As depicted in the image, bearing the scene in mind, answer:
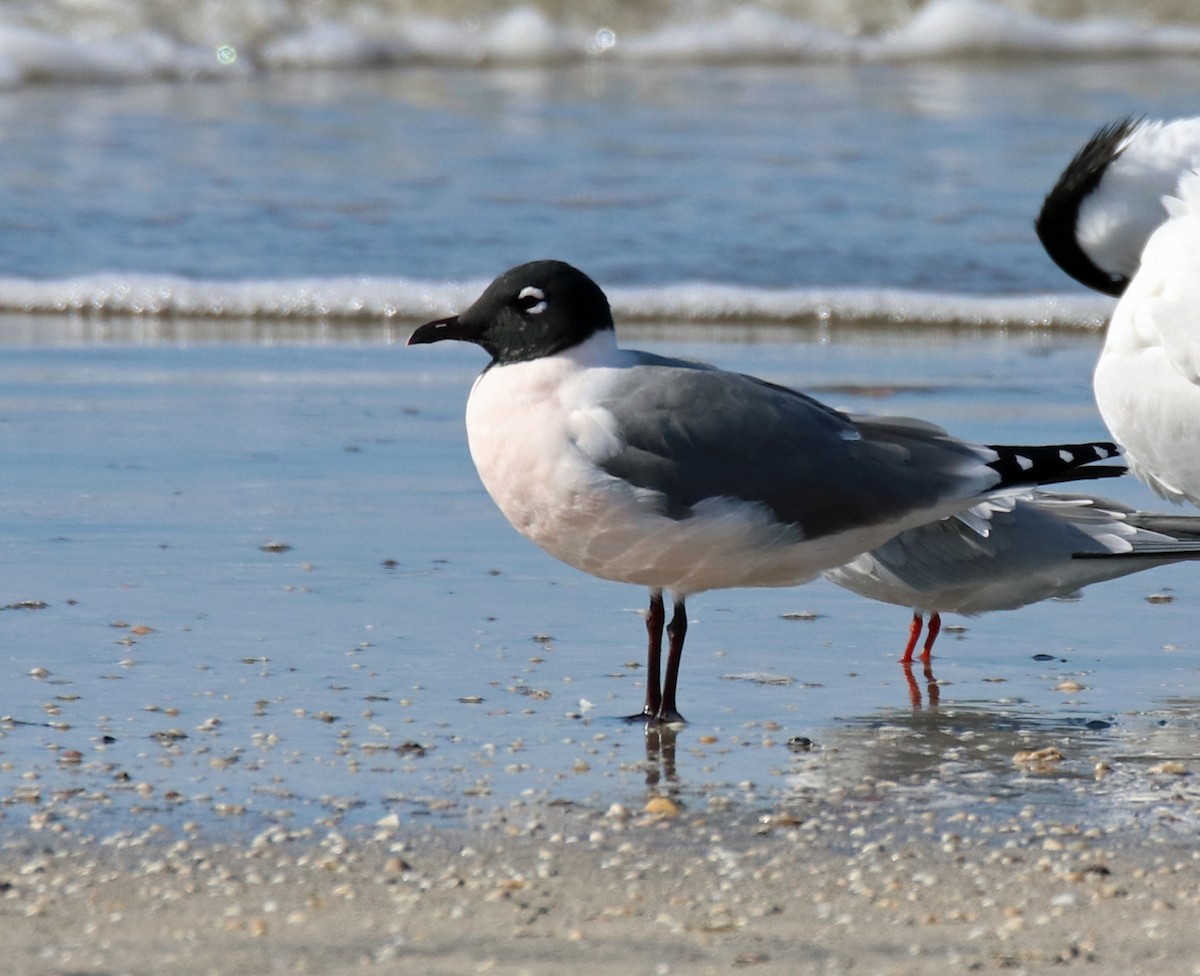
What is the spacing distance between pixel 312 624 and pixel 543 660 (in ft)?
1.91

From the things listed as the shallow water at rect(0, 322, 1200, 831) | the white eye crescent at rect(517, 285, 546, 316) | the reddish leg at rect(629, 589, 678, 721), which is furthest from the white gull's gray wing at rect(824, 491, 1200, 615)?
the white eye crescent at rect(517, 285, 546, 316)

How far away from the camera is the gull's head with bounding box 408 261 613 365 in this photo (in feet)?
13.5

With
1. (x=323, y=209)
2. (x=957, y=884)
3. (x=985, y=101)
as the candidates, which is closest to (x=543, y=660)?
(x=957, y=884)

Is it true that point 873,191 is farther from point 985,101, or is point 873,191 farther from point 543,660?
point 543,660

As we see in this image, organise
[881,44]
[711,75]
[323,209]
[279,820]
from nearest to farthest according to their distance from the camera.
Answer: [279,820] → [323,209] → [711,75] → [881,44]

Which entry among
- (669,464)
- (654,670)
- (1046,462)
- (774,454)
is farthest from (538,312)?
(1046,462)

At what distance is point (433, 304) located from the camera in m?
9.38

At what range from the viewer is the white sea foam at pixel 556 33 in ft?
57.2

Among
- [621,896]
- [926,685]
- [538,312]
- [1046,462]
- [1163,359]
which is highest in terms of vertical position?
[538,312]

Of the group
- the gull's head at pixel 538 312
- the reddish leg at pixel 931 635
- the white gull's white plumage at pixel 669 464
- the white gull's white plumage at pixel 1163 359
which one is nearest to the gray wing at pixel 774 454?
the white gull's white plumage at pixel 669 464

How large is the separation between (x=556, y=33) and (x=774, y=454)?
15921 millimetres

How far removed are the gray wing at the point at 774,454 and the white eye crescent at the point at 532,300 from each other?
0.22 m

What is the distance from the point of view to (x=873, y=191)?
1171 cm

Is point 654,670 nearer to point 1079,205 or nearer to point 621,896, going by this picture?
point 621,896
